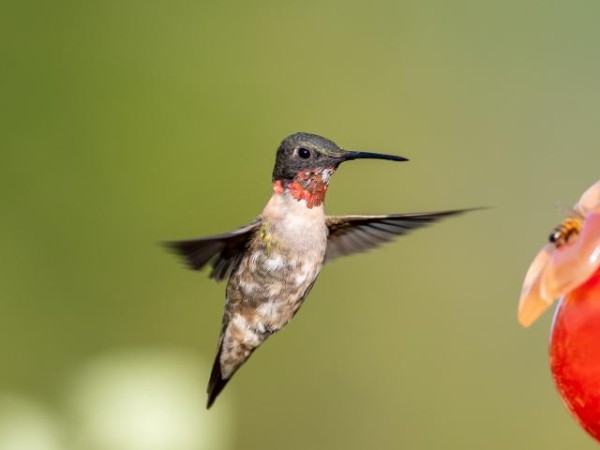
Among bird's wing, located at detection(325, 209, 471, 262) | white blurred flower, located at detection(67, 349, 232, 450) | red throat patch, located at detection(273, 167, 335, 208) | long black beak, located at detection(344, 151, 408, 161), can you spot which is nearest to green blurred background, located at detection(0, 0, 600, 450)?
white blurred flower, located at detection(67, 349, 232, 450)

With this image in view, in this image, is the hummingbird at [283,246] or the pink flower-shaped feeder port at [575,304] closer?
the pink flower-shaped feeder port at [575,304]

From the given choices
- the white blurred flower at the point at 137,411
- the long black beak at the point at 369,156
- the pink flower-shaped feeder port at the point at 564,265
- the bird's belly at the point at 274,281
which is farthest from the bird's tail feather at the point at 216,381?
the pink flower-shaped feeder port at the point at 564,265

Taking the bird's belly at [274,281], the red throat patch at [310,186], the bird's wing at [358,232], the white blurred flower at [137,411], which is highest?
the red throat patch at [310,186]

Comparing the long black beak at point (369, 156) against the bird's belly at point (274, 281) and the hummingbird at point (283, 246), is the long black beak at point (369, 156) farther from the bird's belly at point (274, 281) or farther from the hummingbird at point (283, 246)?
the bird's belly at point (274, 281)

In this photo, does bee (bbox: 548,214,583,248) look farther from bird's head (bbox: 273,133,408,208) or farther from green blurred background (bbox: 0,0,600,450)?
green blurred background (bbox: 0,0,600,450)

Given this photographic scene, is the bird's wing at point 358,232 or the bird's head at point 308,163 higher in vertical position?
the bird's head at point 308,163

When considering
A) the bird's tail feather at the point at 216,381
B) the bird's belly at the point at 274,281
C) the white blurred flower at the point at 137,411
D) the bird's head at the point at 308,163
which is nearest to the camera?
the bird's head at the point at 308,163

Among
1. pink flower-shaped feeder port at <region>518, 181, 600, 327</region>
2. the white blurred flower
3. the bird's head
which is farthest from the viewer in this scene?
the white blurred flower

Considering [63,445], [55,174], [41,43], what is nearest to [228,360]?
[63,445]
